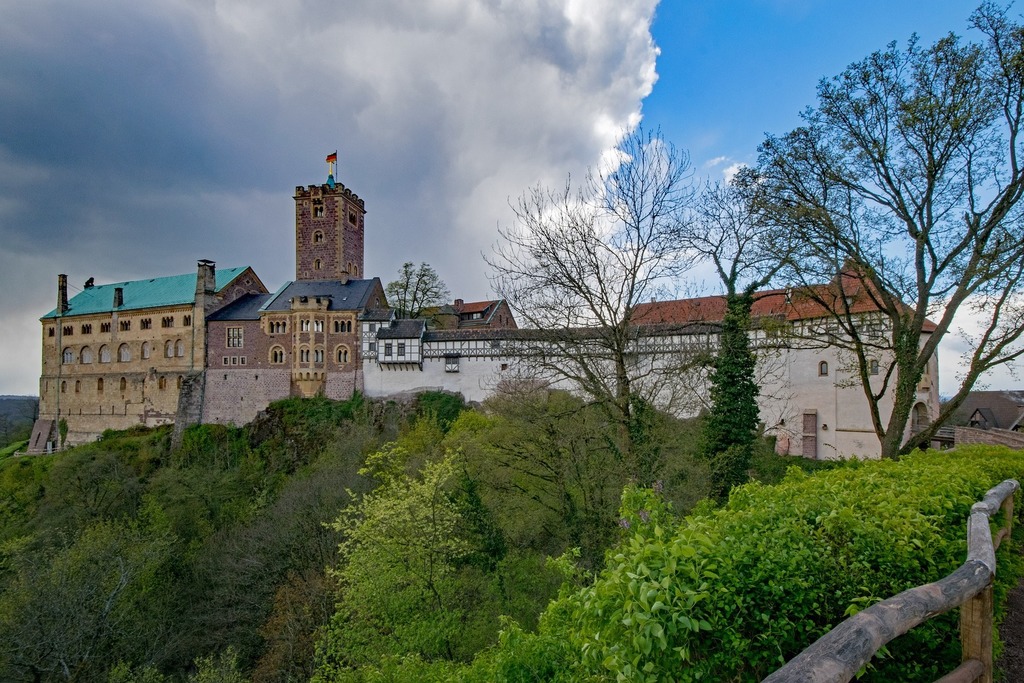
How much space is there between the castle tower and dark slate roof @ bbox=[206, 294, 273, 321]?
11.0 feet

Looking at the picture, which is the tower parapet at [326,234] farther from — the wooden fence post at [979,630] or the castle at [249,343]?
the wooden fence post at [979,630]

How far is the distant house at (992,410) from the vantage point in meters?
31.6

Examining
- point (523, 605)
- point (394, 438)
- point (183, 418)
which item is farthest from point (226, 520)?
point (523, 605)

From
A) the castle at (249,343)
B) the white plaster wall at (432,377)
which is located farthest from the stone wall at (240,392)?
the white plaster wall at (432,377)

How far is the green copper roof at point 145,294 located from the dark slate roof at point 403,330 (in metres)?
13.5

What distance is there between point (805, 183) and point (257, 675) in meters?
Answer: 17.1

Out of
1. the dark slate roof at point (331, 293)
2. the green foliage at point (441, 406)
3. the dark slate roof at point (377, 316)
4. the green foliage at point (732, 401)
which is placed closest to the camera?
the green foliage at point (732, 401)

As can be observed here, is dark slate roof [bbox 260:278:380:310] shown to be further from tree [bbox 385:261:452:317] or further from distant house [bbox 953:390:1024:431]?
distant house [bbox 953:390:1024:431]

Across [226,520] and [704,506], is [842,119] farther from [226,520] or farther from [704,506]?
[226,520]

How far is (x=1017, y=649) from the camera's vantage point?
14.7 ft

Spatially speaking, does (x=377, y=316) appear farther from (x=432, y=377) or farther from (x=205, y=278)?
(x=205, y=278)

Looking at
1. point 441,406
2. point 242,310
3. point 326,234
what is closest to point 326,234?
point 326,234

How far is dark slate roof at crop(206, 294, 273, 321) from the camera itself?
1459 inches

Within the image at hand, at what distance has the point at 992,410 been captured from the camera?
3359cm
